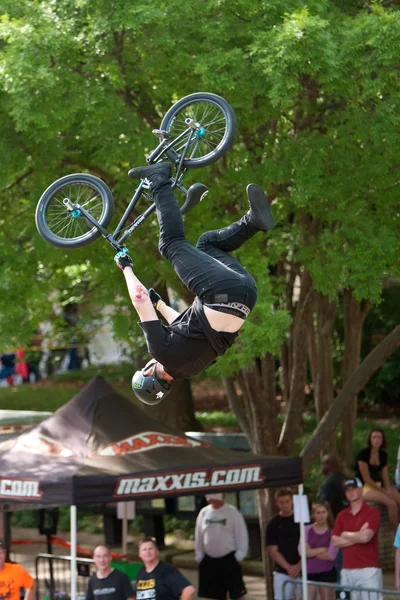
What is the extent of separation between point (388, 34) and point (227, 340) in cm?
458

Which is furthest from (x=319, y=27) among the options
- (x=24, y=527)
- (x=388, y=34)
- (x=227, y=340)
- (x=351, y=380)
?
(x=24, y=527)

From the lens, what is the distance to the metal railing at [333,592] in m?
9.83

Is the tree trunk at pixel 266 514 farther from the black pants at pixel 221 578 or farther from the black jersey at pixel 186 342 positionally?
the black jersey at pixel 186 342

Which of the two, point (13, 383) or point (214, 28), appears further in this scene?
point (13, 383)

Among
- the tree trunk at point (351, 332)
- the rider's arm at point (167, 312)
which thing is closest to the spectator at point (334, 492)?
the tree trunk at point (351, 332)

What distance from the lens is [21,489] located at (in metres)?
9.72

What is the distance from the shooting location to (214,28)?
405 inches

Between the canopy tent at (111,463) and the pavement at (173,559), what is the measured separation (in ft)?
12.9

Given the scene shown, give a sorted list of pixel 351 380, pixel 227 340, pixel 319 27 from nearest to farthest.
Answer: pixel 227 340 → pixel 319 27 → pixel 351 380

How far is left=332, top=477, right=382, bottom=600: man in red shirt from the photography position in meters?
10.4

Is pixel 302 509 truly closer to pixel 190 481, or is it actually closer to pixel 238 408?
pixel 190 481

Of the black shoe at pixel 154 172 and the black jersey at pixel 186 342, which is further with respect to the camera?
the black shoe at pixel 154 172

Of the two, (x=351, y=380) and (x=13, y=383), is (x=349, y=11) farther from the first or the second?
(x=13, y=383)

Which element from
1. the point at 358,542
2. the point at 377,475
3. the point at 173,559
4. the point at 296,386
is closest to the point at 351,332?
the point at 296,386
